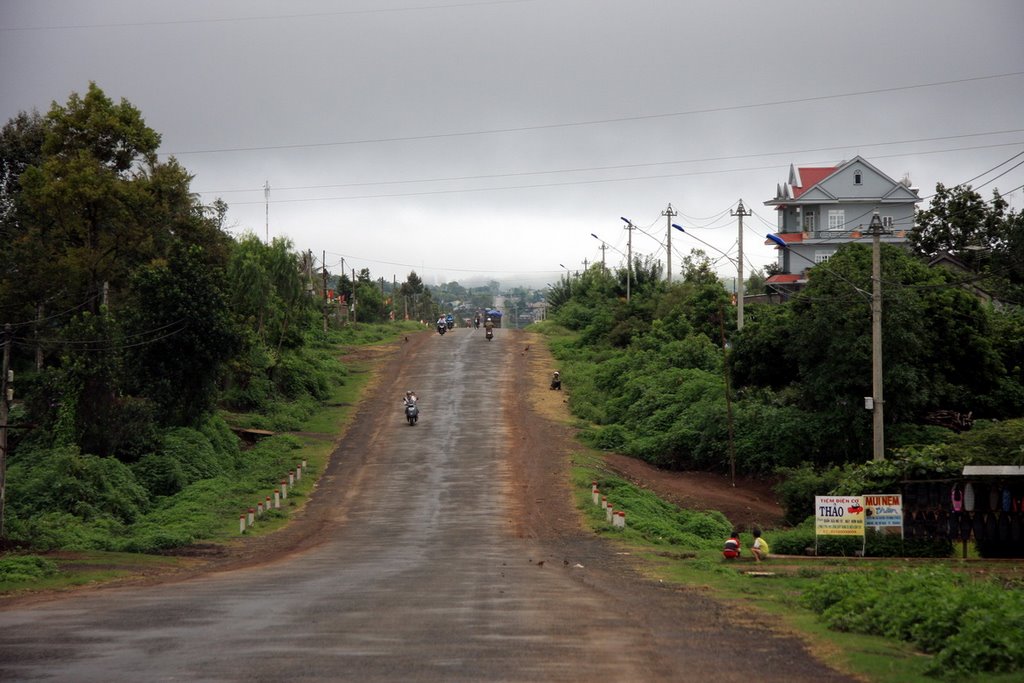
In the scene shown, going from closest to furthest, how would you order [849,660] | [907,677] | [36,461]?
[907,677] < [849,660] < [36,461]

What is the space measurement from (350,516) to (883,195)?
66576 mm

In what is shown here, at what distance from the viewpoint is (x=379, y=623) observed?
1630cm

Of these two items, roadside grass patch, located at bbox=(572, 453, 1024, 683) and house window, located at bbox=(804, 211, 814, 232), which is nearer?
roadside grass patch, located at bbox=(572, 453, 1024, 683)

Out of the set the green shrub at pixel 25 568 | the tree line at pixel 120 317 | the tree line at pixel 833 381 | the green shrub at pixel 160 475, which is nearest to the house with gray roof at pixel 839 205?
the tree line at pixel 833 381

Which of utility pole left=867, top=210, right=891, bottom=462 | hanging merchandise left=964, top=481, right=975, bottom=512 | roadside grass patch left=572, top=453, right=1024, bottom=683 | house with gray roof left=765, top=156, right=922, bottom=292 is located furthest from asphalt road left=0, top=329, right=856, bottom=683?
house with gray roof left=765, top=156, right=922, bottom=292

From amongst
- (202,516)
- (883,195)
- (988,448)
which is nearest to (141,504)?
(202,516)

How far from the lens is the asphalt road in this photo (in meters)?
13.0

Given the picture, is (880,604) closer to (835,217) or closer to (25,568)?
(25,568)

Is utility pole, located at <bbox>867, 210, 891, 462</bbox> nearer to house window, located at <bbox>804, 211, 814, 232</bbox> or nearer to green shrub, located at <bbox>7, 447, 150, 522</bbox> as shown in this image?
green shrub, located at <bbox>7, 447, 150, 522</bbox>

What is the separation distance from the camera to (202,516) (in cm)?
3341

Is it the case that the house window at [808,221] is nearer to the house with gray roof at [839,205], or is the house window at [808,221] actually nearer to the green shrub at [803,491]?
the house with gray roof at [839,205]

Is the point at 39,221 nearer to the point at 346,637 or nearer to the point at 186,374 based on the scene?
the point at 186,374

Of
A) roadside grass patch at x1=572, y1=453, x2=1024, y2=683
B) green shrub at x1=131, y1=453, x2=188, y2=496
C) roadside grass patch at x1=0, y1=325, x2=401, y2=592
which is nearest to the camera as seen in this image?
roadside grass patch at x1=572, y1=453, x2=1024, y2=683

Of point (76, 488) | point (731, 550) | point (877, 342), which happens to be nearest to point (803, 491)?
point (877, 342)
